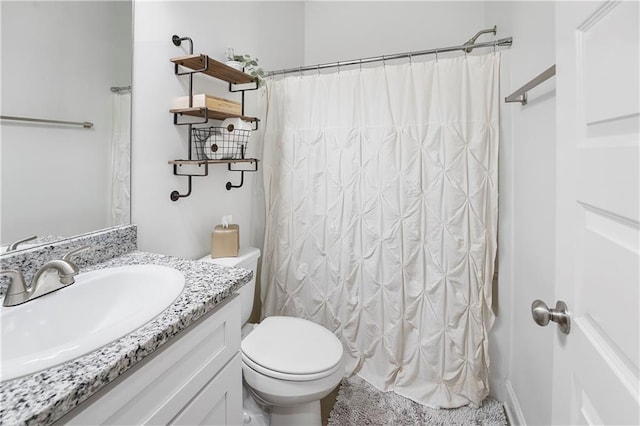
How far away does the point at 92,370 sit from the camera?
517 millimetres

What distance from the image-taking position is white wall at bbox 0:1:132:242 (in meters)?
0.84

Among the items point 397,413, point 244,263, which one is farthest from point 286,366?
point 397,413

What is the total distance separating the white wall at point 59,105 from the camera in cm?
84

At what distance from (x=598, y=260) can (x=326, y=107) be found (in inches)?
57.9

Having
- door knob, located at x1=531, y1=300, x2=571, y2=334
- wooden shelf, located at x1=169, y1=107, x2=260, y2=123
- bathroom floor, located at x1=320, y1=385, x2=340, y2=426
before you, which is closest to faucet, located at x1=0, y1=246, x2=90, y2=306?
wooden shelf, located at x1=169, y1=107, x2=260, y2=123

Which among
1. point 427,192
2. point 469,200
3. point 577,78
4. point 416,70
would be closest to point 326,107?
point 416,70

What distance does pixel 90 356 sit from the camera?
555mm

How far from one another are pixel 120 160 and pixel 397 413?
1.72 metres

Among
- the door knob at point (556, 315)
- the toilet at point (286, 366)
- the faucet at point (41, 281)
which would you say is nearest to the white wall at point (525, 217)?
the door knob at point (556, 315)

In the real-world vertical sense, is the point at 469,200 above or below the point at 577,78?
below

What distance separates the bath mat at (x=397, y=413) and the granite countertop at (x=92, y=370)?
1125 millimetres

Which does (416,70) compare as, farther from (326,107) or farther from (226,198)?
(226,198)

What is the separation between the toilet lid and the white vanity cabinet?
0.90 ft

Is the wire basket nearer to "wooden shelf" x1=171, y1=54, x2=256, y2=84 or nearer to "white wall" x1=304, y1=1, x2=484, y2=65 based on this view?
"wooden shelf" x1=171, y1=54, x2=256, y2=84
